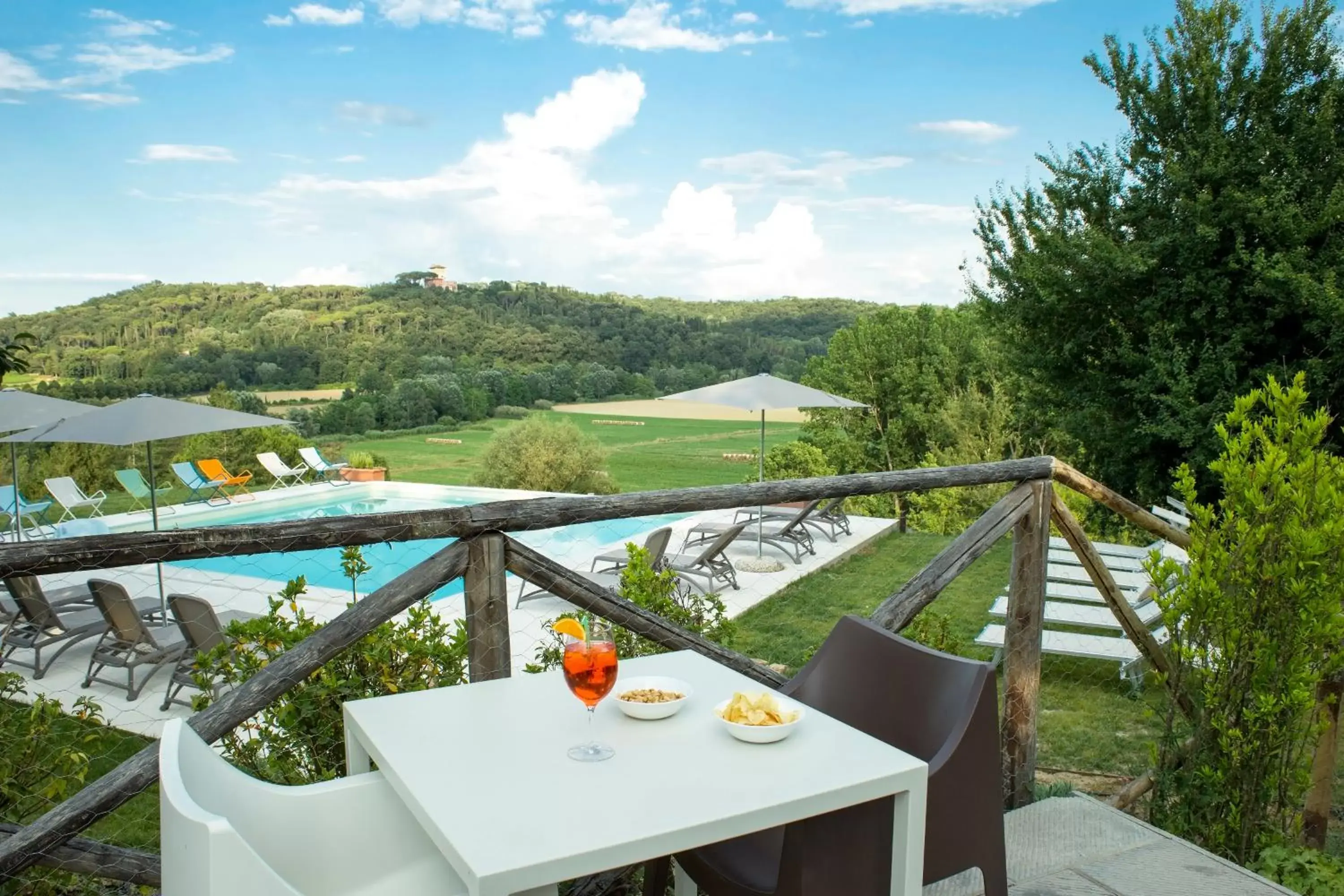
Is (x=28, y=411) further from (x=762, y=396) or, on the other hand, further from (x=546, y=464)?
(x=546, y=464)

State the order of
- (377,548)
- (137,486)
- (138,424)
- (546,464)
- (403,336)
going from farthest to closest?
(403,336) → (546,464) → (137,486) → (377,548) → (138,424)

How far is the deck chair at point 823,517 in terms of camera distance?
37.8 ft

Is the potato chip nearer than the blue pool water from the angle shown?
Yes

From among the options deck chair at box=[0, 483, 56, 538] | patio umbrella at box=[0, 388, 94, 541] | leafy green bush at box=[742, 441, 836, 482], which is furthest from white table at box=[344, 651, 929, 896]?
leafy green bush at box=[742, 441, 836, 482]

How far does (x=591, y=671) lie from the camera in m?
1.54

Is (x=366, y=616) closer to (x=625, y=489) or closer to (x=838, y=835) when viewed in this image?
(x=838, y=835)

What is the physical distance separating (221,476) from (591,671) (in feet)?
57.5

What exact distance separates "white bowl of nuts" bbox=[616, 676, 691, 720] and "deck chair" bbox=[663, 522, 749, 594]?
21.5ft

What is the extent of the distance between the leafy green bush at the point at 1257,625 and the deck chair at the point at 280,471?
17975mm

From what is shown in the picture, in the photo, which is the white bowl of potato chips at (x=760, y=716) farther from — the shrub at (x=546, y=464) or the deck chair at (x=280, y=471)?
the shrub at (x=546, y=464)

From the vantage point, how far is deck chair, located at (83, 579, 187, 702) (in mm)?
6133

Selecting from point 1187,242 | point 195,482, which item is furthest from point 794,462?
point 195,482

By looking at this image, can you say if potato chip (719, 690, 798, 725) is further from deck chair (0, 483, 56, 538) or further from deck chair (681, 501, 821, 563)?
deck chair (0, 483, 56, 538)

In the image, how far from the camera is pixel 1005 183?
11.7 m
